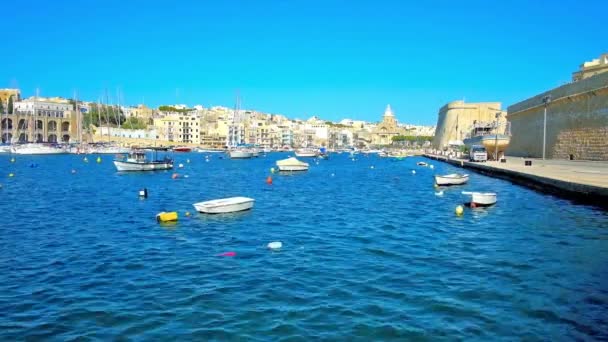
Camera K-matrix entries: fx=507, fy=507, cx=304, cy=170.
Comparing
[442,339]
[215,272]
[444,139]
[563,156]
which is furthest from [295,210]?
[444,139]

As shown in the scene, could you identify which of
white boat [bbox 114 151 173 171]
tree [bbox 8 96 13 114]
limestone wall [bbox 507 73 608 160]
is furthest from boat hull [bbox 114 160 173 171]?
tree [bbox 8 96 13 114]

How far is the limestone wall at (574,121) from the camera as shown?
101 ft

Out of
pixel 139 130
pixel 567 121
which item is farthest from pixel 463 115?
pixel 139 130

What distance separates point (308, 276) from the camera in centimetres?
927

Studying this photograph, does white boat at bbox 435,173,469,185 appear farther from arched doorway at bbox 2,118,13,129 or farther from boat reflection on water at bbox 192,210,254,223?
A: arched doorway at bbox 2,118,13,129

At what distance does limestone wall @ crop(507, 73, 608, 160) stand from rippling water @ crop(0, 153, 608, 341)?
15840 mm

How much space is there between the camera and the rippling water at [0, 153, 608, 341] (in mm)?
6762

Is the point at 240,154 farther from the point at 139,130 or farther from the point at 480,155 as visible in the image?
the point at 139,130

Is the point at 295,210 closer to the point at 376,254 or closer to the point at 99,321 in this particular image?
the point at 376,254

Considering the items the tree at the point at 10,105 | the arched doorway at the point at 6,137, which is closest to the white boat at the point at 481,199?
the arched doorway at the point at 6,137

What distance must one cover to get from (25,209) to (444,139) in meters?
89.7

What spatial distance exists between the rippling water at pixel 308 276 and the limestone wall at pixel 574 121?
52.0ft

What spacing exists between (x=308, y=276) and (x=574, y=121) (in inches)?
1258

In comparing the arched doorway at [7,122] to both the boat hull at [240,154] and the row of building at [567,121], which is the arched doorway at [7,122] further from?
the row of building at [567,121]
